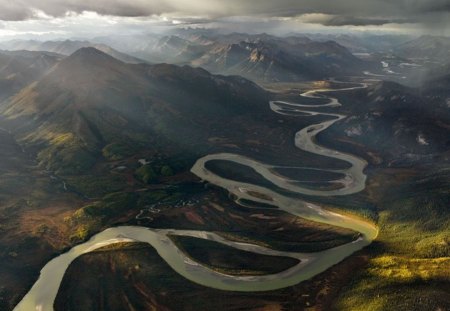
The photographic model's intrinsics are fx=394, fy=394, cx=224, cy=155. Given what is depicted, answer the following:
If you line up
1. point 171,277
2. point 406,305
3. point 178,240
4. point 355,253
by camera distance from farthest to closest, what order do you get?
point 178,240
point 355,253
point 171,277
point 406,305

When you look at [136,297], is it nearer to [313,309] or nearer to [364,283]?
[313,309]

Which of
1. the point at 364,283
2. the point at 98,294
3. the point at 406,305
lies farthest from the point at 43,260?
the point at 406,305

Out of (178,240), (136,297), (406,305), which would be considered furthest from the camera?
(178,240)

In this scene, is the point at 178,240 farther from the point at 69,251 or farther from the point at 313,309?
the point at 313,309

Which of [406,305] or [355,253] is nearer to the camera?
[406,305]

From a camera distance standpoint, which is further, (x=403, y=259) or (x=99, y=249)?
(x=99, y=249)

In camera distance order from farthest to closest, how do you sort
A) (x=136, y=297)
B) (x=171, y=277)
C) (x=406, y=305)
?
(x=171, y=277)
(x=136, y=297)
(x=406, y=305)

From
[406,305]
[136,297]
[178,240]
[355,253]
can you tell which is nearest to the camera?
[406,305]

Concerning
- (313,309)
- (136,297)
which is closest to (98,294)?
(136,297)
